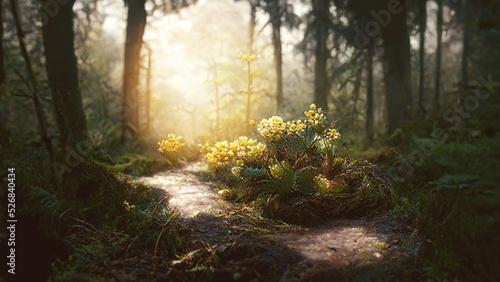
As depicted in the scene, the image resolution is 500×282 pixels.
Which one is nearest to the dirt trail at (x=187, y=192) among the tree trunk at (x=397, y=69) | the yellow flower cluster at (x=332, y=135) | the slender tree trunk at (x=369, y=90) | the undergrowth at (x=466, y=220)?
the yellow flower cluster at (x=332, y=135)

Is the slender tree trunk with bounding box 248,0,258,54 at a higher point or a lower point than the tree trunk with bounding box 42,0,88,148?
higher

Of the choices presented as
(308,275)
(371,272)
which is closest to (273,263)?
(308,275)

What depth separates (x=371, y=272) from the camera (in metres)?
2.48

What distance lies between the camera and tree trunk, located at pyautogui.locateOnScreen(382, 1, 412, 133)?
9867 mm

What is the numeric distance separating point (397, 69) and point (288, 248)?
894 centimetres

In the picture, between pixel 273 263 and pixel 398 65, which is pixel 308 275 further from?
pixel 398 65

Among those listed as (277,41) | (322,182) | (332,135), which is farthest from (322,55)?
(322,182)

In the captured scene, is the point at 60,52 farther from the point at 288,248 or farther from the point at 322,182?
the point at 288,248

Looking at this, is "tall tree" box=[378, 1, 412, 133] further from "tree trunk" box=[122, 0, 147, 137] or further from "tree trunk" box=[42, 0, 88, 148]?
"tree trunk" box=[42, 0, 88, 148]

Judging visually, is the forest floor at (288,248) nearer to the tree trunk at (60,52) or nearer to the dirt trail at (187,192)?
the dirt trail at (187,192)

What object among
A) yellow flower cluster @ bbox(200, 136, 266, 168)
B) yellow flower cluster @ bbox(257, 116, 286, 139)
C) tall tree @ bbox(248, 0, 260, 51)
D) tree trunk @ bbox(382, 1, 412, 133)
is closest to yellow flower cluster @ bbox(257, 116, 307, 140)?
yellow flower cluster @ bbox(257, 116, 286, 139)

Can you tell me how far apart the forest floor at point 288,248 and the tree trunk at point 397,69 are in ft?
24.4

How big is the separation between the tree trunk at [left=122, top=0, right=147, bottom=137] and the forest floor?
860 cm

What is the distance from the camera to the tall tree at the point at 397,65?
9.86 metres
